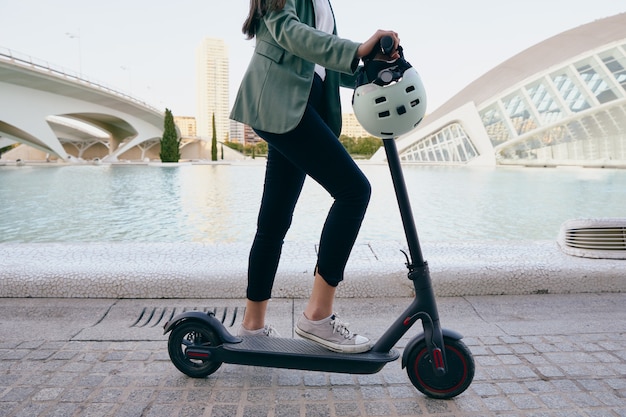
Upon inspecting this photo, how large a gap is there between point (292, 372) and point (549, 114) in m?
28.7

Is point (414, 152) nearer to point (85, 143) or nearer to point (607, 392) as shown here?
point (607, 392)

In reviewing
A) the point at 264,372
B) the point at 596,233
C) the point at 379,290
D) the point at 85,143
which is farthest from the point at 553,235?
the point at 85,143

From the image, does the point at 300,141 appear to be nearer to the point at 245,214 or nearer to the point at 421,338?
the point at 421,338

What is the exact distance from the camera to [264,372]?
179 cm

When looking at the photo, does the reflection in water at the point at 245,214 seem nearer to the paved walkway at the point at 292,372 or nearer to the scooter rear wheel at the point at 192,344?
the paved walkway at the point at 292,372

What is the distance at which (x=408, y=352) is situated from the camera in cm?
161

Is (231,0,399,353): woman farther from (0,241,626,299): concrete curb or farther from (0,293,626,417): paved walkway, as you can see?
(0,241,626,299): concrete curb

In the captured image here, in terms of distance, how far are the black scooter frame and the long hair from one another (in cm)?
55

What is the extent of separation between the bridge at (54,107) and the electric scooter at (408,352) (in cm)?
3971

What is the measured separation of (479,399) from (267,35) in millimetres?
1415

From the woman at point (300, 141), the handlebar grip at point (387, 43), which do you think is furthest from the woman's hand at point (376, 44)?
the woman at point (300, 141)

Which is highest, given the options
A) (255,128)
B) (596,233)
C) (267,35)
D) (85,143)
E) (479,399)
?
(85,143)

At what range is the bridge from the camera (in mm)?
36688

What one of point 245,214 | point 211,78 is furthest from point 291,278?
point 211,78
